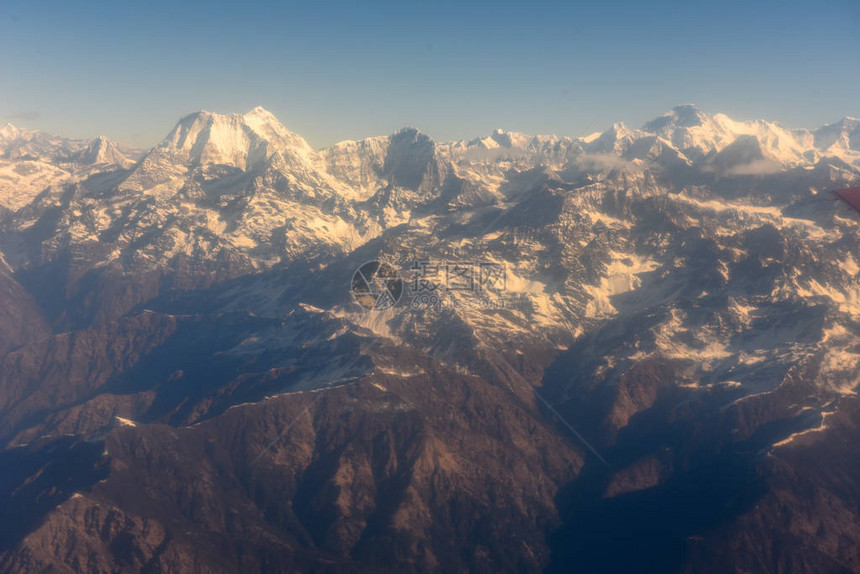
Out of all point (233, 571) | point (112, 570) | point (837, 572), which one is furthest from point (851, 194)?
point (112, 570)

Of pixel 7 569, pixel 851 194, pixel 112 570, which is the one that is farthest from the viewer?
pixel 112 570

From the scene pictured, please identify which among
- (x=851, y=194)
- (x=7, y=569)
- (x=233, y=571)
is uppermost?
(x=851, y=194)

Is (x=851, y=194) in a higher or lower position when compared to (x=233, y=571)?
higher

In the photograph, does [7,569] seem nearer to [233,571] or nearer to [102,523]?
[102,523]

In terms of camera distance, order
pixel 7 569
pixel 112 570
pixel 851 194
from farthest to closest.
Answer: pixel 112 570 < pixel 7 569 < pixel 851 194

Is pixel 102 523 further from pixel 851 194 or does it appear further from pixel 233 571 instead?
pixel 851 194

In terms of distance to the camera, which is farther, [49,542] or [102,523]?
[102,523]

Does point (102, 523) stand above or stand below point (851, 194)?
below

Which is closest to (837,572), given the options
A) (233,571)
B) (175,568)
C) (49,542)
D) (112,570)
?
(233,571)

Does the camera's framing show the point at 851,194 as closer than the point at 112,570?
Yes
